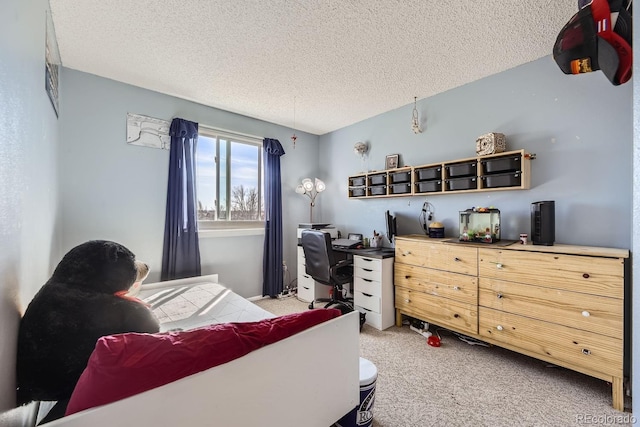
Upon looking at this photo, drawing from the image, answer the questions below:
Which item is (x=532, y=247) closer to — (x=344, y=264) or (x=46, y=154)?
(x=344, y=264)

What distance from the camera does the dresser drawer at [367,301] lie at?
2.71m

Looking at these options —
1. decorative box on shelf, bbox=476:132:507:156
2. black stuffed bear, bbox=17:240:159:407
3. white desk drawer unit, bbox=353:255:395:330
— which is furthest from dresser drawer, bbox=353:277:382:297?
black stuffed bear, bbox=17:240:159:407

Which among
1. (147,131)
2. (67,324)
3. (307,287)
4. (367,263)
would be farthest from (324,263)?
(147,131)

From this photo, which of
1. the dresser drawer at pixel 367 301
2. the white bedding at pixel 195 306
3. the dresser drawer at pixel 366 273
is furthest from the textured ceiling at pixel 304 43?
the dresser drawer at pixel 367 301

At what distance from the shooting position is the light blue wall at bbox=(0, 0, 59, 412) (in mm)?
798

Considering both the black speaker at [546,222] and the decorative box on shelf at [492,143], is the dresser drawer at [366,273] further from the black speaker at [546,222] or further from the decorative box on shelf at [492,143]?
the decorative box on shelf at [492,143]

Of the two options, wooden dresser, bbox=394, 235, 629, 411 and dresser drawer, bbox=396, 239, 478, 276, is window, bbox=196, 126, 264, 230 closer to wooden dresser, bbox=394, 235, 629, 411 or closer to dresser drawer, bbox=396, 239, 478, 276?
dresser drawer, bbox=396, 239, 478, 276

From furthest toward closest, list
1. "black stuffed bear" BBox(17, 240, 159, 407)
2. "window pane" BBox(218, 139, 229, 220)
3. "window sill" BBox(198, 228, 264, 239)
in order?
"window pane" BBox(218, 139, 229, 220)
"window sill" BBox(198, 228, 264, 239)
"black stuffed bear" BBox(17, 240, 159, 407)

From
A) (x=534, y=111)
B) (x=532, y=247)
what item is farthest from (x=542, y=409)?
(x=534, y=111)


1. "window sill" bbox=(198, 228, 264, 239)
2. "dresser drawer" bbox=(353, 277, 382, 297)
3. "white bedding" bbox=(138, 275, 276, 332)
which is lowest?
"dresser drawer" bbox=(353, 277, 382, 297)

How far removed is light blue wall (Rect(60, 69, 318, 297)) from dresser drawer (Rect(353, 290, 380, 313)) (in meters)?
1.66

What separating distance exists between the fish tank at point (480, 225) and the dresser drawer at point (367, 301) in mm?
1046

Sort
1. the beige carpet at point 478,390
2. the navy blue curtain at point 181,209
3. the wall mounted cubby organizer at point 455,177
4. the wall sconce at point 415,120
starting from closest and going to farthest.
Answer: the beige carpet at point 478,390
the wall mounted cubby organizer at point 455,177
the navy blue curtain at point 181,209
the wall sconce at point 415,120

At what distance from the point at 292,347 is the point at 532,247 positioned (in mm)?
1929
